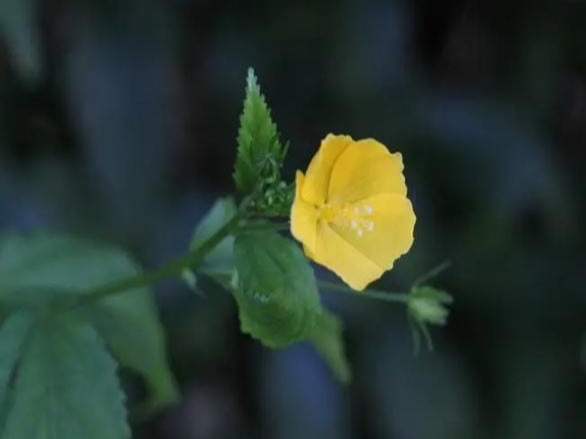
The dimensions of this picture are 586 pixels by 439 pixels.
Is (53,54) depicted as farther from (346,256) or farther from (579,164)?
(346,256)

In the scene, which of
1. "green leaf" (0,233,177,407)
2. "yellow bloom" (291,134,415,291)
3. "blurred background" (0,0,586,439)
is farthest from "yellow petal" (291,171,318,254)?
"blurred background" (0,0,586,439)

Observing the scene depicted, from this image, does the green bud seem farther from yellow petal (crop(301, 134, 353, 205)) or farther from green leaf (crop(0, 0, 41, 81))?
green leaf (crop(0, 0, 41, 81))

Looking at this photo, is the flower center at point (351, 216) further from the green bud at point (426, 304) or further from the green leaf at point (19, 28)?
the green leaf at point (19, 28)

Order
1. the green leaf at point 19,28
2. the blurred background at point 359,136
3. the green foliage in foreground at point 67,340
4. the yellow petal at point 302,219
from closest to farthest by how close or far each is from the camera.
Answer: the yellow petal at point 302,219 < the green foliage in foreground at point 67,340 < the green leaf at point 19,28 < the blurred background at point 359,136

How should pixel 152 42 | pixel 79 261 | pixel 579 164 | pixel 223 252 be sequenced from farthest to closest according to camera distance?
pixel 579 164
pixel 152 42
pixel 79 261
pixel 223 252

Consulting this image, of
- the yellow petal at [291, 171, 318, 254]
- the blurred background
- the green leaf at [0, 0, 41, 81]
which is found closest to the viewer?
the yellow petal at [291, 171, 318, 254]

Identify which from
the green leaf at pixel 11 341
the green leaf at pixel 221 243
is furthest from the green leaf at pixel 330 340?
the green leaf at pixel 11 341

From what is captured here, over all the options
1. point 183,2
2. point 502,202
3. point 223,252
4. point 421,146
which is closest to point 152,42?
point 183,2
